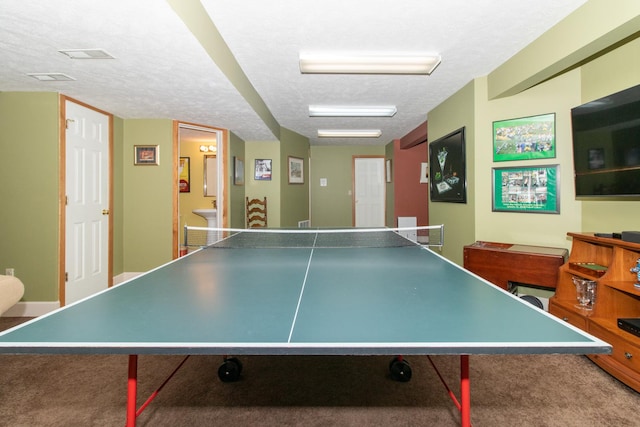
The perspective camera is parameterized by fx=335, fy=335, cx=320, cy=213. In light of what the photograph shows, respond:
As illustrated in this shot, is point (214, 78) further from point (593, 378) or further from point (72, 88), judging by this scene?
point (593, 378)

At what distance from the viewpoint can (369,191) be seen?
9062 mm

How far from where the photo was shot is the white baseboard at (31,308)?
11.4 feet

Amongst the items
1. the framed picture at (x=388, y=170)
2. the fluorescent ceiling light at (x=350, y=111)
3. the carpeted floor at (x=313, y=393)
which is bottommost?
the carpeted floor at (x=313, y=393)

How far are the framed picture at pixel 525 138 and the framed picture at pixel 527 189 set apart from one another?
143 millimetres

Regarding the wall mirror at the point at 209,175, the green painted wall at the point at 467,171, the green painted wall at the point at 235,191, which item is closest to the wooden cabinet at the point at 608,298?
the green painted wall at the point at 467,171

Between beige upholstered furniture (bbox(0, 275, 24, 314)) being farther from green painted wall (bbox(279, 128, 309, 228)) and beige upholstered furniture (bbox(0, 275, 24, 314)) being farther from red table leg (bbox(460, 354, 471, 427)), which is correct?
green painted wall (bbox(279, 128, 309, 228))

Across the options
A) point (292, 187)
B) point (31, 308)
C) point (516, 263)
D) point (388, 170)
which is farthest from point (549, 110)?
point (31, 308)

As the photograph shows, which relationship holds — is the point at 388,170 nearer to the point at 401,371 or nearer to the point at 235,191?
the point at 235,191

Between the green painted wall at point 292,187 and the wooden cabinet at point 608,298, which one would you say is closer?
the wooden cabinet at point 608,298

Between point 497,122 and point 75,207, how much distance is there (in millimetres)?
4832

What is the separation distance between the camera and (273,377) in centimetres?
219

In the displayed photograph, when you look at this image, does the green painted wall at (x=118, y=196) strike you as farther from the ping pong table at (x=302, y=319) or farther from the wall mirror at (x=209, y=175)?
the ping pong table at (x=302, y=319)

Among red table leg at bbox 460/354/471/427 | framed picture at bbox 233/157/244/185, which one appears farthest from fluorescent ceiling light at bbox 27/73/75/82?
red table leg at bbox 460/354/471/427

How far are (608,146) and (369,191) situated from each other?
6570 millimetres
